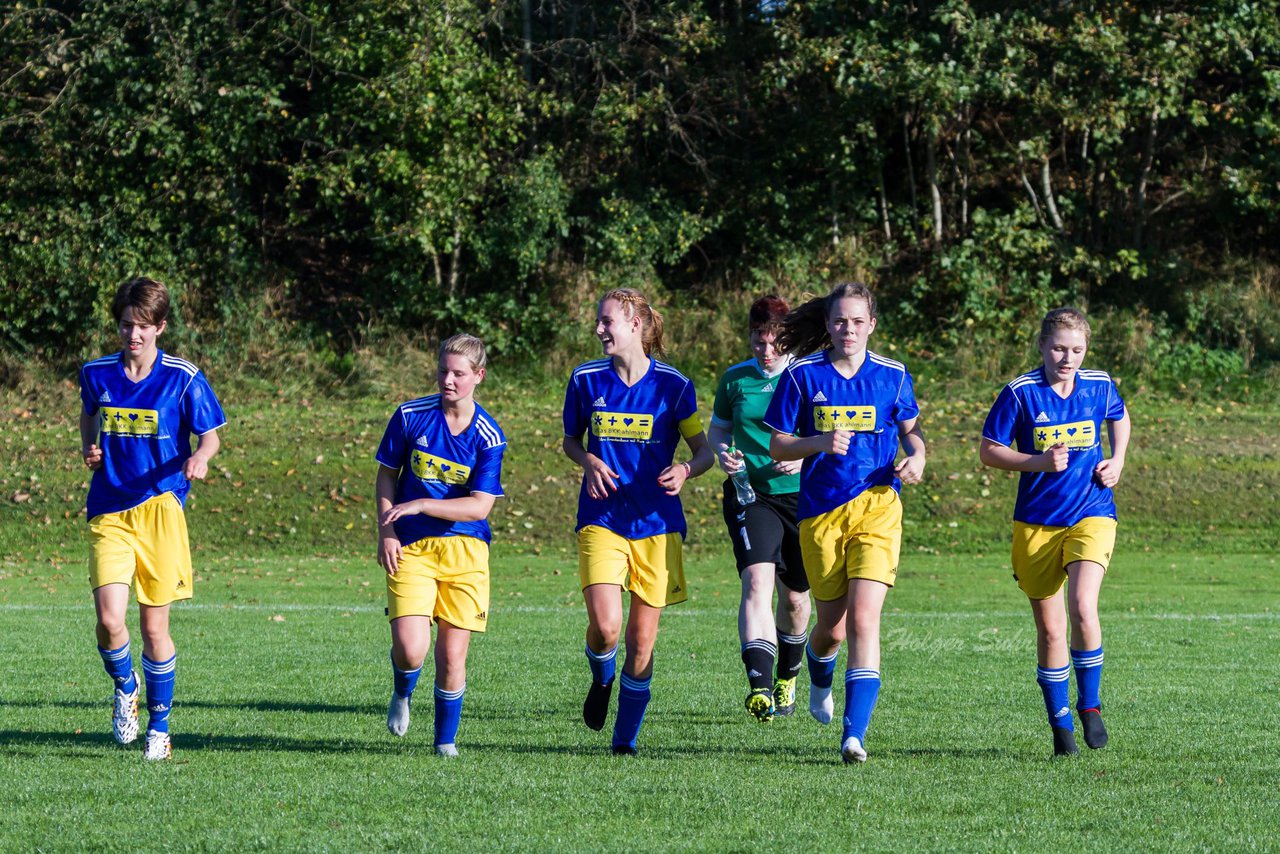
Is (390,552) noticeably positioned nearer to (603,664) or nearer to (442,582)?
(442,582)

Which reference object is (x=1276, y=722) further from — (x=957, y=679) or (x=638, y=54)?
(x=638, y=54)

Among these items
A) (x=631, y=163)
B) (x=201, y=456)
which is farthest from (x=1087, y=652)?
(x=631, y=163)

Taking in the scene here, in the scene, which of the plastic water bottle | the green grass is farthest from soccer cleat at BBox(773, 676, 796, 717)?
the plastic water bottle

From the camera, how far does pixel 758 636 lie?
6.99 meters

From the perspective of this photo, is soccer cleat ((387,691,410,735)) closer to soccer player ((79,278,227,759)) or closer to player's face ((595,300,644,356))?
soccer player ((79,278,227,759))

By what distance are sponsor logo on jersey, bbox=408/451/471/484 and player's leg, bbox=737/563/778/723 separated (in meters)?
1.57

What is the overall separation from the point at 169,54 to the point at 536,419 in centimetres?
878

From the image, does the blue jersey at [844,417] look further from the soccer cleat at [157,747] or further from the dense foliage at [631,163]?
the dense foliage at [631,163]

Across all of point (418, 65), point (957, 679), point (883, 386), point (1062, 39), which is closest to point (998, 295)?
point (1062, 39)

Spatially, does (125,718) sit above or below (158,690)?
below

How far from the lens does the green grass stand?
15.6 feet

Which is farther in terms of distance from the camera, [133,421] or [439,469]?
[133,421]

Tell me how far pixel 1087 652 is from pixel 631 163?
19.9 m

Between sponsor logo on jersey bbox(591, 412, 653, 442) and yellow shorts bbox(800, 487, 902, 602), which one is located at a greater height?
sponsor logo on jersey bbox(591, 412, 653, 442)
